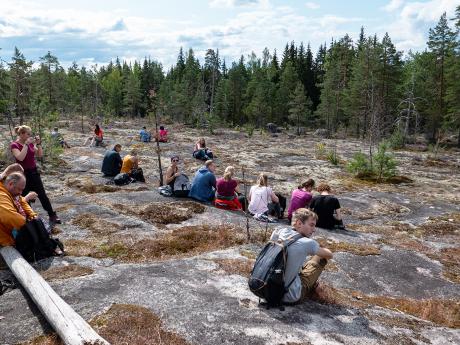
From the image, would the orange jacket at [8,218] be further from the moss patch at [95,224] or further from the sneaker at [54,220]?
the sneaker at [54,220]

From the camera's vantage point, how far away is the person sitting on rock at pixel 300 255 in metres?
6.00

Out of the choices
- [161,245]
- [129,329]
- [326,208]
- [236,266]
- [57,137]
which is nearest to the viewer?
[129,329]

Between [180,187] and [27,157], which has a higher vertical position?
[27,157]

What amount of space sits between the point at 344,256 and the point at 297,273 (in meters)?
3.92

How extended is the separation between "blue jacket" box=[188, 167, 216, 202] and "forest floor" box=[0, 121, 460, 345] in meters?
0.78

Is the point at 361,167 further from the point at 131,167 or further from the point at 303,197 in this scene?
the point at 131,167

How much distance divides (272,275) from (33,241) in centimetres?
440

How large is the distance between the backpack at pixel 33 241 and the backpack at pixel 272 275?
408 centimetres

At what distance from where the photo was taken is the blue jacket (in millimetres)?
13430

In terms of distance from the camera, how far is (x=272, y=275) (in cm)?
582

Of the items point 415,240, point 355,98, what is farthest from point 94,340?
point 355,98

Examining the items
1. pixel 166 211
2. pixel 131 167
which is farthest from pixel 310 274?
pixel 131 167

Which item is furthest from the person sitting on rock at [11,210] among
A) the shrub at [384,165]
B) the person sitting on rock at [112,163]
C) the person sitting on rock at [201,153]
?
the shrub at [384,165]

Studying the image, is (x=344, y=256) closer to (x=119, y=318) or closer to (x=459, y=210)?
(x=119, y=318)
